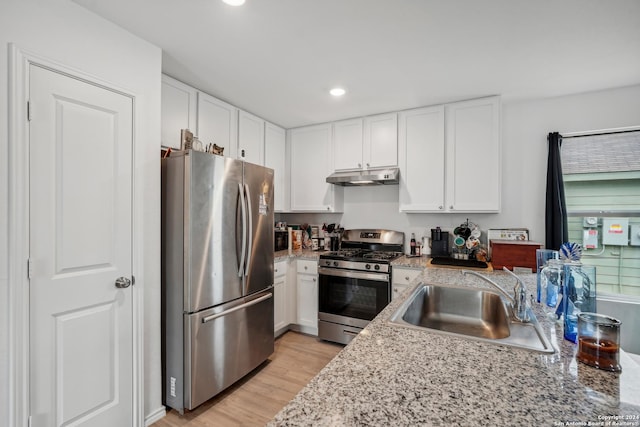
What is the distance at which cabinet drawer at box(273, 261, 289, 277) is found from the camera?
3010 mm

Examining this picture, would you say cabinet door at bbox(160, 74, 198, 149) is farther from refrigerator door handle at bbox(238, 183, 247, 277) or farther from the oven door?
the oven door

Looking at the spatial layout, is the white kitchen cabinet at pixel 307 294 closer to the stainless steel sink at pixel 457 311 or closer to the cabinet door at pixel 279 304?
the cabinet door at pixel 279 304

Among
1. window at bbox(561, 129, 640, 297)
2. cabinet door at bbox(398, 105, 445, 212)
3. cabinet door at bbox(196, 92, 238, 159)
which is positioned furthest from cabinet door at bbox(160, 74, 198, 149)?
window at bbox(561, 129, 640, 297)

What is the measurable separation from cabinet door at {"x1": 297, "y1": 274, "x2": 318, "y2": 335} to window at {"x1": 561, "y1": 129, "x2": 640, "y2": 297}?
2.49 metres

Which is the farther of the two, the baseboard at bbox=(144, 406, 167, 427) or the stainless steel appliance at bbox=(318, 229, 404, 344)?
the stainless steel appliance at bbox=(318, 229, 404, 344)

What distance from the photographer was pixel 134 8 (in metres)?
1.55

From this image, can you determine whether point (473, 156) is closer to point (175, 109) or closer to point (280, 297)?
point (280, 297)

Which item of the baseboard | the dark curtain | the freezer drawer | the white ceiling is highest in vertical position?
the white ceiling

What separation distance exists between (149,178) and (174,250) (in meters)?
0.49

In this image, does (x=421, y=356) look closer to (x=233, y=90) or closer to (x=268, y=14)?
(x=268, y=14)

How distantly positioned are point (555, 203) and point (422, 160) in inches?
47.3

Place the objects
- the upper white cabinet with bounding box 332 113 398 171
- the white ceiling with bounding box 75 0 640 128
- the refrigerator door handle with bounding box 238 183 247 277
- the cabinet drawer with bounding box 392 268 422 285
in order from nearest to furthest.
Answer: the white ceiling with bounding box 75 0 640 128 < the refrigerator door handle with bounding box 238 183 247 277 < the cabinet drawer with bounding box 392 268 422 285 < the upper white cabinet with bounding box 332 113 398 171

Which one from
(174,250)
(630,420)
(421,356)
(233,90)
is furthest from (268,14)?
(630,420)

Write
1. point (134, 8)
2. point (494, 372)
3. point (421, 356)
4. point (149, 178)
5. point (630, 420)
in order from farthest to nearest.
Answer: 1. point (149, 178)
2. point (134, 8)
3. point (421, 356)
4. point (494, 372)
5. point (630, 420)
